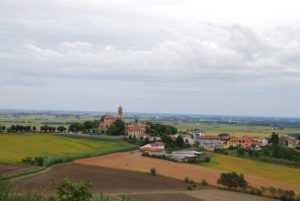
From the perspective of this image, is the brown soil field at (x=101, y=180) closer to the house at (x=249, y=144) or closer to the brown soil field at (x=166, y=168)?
the brown soil field at (x=166, y=168)

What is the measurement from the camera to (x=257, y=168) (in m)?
48.2

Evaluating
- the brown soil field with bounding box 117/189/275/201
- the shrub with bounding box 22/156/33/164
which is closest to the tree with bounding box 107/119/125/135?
the shrub with bounding box 22/156/33/164

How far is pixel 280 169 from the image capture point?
1902 inches

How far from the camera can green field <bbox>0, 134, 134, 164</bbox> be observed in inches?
1844

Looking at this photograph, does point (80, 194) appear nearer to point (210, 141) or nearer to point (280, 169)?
point (280, 169)

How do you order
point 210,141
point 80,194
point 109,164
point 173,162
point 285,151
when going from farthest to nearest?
point 210,141, point 285,151, point 173,162, point 109,164, point 80,194

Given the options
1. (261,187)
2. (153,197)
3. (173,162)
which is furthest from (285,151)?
(153,197)

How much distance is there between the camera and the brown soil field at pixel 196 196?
1141 inches

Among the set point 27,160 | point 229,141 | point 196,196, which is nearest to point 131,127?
point 229,141

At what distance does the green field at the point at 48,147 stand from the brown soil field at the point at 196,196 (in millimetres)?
18809

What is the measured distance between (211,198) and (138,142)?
139 ft

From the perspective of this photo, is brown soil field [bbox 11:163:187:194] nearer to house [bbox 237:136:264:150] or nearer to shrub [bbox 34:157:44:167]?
shrub [bbox 34:157:44:167]

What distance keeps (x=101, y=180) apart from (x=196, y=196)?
37.2ft

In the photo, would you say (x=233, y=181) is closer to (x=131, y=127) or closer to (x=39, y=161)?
(x=39, y=161)
